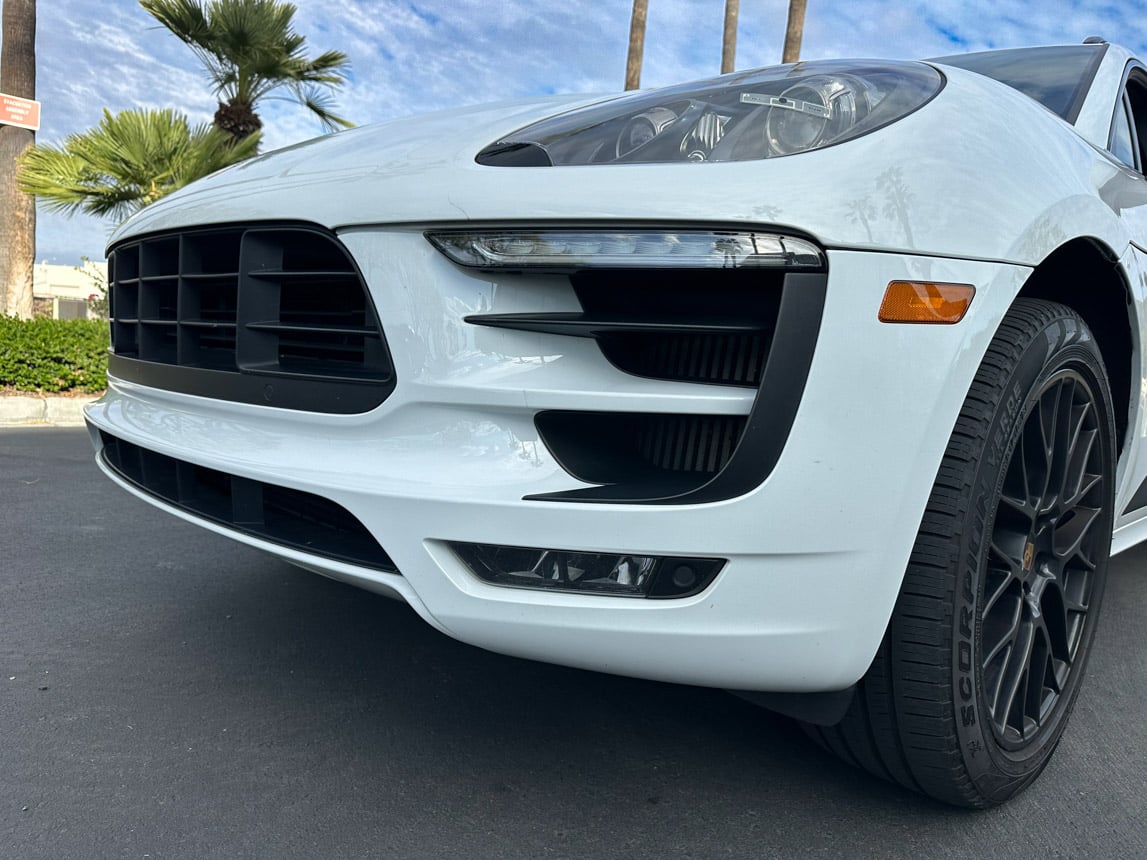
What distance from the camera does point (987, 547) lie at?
4.72ft

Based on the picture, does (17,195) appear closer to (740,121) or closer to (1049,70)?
(1049,70)

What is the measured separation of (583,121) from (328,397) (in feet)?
2.12

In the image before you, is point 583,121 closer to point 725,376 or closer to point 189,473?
point 725,376

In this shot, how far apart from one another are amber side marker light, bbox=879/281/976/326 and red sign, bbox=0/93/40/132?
30.9ft

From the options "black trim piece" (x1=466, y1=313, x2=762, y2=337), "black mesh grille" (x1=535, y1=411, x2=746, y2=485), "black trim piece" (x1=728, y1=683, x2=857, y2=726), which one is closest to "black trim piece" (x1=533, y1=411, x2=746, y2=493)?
"black mesh grille" (x1=535, y1=411, x2=746, y2=485)

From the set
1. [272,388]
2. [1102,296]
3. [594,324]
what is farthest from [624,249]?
[1102,296]

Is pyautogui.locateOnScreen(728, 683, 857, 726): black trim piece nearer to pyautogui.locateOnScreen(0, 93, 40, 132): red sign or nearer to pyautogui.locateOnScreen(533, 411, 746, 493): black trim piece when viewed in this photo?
pyautogui.locateOnScreen(533, 411, 746, 493): black trim piece

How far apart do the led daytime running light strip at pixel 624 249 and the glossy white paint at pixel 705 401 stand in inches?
0.9

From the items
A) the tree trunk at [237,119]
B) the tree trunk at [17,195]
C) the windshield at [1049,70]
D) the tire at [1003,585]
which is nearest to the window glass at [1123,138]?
the windshield at [1049,70]

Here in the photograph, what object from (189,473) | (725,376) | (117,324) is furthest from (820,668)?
(117,324)

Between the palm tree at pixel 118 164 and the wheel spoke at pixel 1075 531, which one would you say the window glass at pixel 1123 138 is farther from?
the palm tree at pixel 118 164

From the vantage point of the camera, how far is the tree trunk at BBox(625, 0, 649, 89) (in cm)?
1319

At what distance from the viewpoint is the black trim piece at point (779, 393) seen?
1.24 meters

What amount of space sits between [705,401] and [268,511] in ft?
2.82
